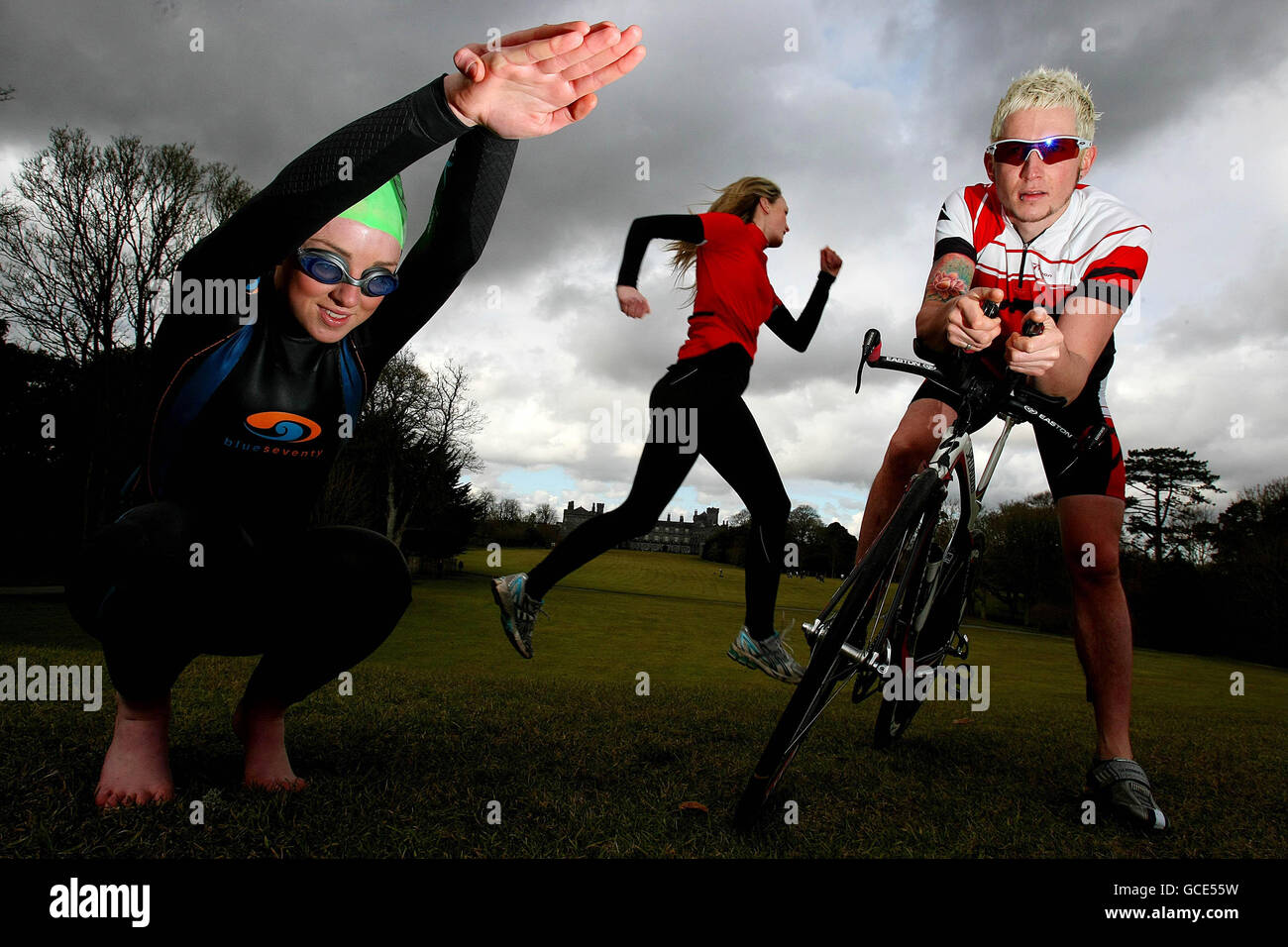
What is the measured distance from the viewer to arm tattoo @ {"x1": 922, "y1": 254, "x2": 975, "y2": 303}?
2848 millimetres

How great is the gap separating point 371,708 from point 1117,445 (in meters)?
4.27

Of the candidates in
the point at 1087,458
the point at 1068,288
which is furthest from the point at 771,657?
the point at 1068,288

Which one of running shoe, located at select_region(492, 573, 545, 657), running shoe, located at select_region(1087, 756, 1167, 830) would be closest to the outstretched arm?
→ running shoe, located at select_region(492, 573, 545, 657)

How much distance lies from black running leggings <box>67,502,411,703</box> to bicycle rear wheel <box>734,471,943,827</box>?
1415mm

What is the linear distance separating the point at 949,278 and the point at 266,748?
3.21 m

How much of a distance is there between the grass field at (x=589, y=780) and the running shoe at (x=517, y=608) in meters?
0.51

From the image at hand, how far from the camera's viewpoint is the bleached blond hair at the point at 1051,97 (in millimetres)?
2902

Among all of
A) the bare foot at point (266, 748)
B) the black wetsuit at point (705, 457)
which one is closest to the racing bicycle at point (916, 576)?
the black wetsuit at point (705, 457)

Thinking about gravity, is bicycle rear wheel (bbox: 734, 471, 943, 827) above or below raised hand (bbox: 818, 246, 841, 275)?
below

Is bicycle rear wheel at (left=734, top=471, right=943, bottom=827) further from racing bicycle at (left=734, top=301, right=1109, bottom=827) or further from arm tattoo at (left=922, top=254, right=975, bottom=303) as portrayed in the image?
arm tattoo at (left=922, top=254, right=975, bottom=303)
